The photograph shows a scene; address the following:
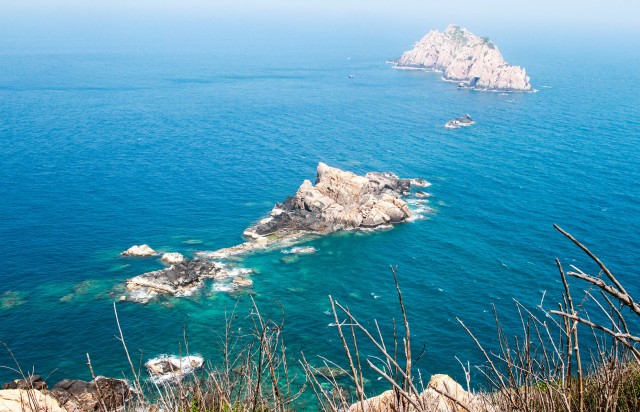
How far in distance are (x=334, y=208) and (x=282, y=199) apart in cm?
1151

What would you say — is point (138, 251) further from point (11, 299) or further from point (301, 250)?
point (301, 250)

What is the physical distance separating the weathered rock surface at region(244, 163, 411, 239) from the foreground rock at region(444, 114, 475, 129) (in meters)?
55.4

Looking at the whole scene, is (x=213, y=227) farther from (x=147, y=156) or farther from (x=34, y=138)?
(x=34, y=138)

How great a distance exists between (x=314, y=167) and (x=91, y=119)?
6118cm

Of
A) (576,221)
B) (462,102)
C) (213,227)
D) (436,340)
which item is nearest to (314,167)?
(213,227)

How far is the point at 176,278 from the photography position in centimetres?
6356

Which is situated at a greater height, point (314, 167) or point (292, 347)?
point (314, 167)

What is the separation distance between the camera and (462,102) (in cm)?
15988

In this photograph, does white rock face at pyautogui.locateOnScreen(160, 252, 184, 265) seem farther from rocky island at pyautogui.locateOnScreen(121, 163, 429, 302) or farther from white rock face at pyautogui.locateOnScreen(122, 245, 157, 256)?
rocky island at pyautogui.locateOnScreen(121, 163, 429, 302)

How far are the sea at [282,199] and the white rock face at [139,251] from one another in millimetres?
981

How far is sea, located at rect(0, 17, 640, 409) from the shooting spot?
55375mm

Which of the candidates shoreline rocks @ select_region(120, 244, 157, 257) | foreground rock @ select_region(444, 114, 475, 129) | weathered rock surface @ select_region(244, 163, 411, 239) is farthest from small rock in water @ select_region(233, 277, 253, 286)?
foreground rock @ select_region(444, 114, 475, 129)

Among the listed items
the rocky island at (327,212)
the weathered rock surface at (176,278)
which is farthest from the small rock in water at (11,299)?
the rocky island at (327,212)

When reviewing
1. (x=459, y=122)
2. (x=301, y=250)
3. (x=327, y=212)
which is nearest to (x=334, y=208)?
(x=327, y=212)
